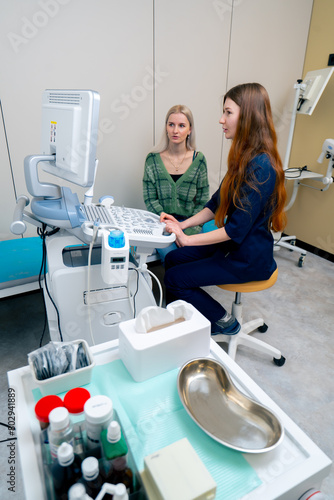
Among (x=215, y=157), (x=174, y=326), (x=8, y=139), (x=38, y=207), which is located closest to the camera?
(x=174, y=326)

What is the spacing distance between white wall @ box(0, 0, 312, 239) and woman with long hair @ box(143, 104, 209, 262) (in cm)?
35

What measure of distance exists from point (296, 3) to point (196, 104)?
49.9 inches

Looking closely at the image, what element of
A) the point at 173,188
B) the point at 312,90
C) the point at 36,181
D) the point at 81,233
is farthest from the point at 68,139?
the point at 312,90

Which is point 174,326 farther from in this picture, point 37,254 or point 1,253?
point 1,253

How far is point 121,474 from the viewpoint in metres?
0.61

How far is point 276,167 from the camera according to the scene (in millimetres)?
1467

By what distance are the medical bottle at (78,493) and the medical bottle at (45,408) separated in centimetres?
18

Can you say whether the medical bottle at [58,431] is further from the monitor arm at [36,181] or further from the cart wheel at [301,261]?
the cart wheel at [301,261]

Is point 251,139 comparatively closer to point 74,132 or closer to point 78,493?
point 74,132

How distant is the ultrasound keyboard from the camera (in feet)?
4.23

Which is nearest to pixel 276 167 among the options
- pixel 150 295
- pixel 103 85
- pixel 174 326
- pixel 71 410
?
pixel 150 295

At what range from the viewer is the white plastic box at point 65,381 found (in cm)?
82

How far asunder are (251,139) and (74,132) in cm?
76

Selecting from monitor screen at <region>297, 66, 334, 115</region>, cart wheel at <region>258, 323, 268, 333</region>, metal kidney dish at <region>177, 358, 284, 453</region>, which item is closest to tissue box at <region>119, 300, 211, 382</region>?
metal kidney dish at <region>177, 358, 284, 453</region>
